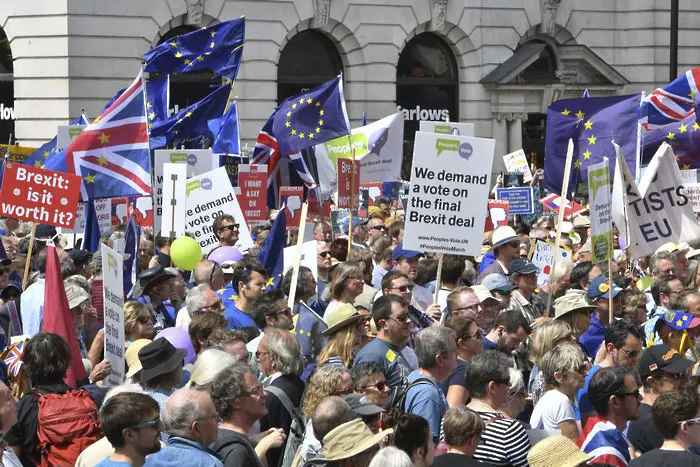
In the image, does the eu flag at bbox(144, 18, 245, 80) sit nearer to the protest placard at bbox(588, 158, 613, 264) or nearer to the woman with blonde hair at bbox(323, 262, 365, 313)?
the protest placard at bbox(588, 158, 613, 264)

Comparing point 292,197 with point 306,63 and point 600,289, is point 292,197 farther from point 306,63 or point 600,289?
point 306,63

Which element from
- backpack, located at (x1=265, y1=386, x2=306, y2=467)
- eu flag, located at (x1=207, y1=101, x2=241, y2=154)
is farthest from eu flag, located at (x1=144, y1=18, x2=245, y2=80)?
backpack, located at (x1=265, y1=386, x2=306, y2=467)

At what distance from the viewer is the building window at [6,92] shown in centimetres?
3072

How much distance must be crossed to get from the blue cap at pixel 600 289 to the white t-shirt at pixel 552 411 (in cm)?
293

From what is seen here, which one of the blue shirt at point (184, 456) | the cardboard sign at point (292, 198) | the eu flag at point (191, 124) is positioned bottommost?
the blue shirt at point (184, 456)

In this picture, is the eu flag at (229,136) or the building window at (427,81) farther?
the building window at (427,81)

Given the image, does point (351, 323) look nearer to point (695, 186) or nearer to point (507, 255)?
point (507, 255)

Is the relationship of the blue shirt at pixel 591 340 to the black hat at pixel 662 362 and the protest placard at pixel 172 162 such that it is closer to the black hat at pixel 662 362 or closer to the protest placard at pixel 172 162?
the black hat at pixel 662 362

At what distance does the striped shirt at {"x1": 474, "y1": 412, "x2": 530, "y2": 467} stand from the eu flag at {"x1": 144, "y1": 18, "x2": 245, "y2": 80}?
13517mm

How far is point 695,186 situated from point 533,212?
10.2ft

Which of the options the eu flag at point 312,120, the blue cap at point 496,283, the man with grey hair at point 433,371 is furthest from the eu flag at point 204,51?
the man with grey hair at point 433,371

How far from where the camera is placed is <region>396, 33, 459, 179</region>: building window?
33.6m

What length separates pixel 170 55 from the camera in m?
20.1

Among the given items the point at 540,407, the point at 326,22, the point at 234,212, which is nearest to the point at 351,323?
the point at 540,407
